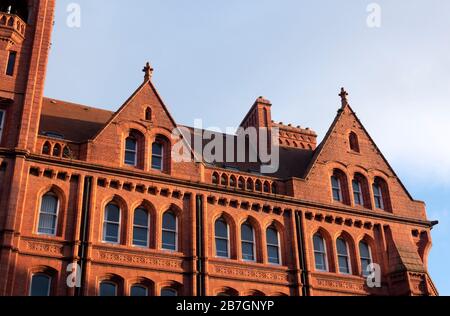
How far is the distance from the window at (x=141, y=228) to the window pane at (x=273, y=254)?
6233mm

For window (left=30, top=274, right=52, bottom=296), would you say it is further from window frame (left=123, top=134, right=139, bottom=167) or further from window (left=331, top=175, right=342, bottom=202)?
window (left=331, top=175, right=342, bottom=202)

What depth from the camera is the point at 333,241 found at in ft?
113

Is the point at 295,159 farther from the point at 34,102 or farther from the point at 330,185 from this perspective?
the point at 34,102

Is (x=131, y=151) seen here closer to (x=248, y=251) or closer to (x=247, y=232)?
(x=247, y=232)

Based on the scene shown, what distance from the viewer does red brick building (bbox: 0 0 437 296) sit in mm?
29250

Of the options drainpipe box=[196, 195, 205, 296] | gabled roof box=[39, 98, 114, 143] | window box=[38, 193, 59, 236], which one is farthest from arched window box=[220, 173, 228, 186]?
window box=[38, 193, 59, 236]

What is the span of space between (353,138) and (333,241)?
7.51 meters

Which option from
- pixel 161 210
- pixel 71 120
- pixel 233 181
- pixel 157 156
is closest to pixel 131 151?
pixel 157 156

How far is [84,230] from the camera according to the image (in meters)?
29.6

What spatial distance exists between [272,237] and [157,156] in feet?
23.0

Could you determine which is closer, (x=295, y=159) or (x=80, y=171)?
(x=80, y=171)

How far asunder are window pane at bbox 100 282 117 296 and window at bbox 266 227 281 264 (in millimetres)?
8015

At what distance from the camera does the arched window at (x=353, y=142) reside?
39062mm
